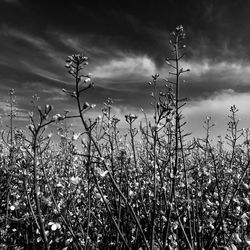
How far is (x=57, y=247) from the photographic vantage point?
6824 mm

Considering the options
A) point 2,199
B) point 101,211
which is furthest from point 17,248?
point 2,199

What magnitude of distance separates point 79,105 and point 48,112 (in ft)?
1.86

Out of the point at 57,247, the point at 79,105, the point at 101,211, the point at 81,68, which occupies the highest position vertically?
the point at 81,68

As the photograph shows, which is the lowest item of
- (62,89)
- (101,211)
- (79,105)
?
(101,211)

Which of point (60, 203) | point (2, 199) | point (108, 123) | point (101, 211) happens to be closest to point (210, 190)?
point (101, 211)

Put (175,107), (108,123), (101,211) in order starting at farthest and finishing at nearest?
(101,211) < (108,123) < (175,107)

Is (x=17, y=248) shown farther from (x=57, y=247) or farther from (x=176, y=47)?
(x=176, y=47)

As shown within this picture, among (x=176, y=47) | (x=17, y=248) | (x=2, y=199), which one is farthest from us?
(x=2, y=199)

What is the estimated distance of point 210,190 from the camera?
26.5ft

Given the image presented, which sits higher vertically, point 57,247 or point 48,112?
point 48,112

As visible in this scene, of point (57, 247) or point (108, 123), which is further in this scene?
point (57, 247)

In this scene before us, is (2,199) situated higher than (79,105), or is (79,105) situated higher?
(79,105)

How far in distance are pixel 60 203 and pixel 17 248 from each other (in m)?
1.42

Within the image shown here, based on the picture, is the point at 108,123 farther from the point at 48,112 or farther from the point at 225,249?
the point at 225,249
